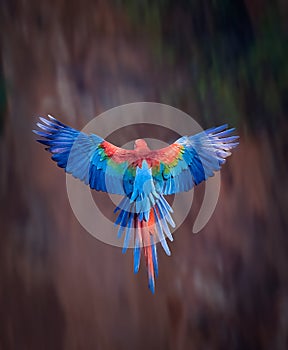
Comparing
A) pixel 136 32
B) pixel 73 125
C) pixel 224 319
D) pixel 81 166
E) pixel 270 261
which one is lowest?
pixel 224 319

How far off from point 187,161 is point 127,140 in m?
0.28

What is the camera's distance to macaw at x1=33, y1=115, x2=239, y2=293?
867 mm

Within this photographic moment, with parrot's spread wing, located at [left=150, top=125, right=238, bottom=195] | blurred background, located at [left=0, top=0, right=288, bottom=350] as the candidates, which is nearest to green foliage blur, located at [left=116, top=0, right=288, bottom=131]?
blurred background, located at [left=0, top=0, right=288, bottom=350]

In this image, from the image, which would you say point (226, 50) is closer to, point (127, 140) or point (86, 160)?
point (127, 140)

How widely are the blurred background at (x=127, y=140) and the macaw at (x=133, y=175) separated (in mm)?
263

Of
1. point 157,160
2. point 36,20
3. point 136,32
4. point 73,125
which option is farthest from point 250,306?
point 36,20

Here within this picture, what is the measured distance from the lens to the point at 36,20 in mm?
1179

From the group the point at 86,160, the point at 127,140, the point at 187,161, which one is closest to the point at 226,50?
the point at 127,140

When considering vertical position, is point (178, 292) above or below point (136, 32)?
below

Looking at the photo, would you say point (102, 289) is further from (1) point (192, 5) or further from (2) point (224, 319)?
(1) point (192, 5)

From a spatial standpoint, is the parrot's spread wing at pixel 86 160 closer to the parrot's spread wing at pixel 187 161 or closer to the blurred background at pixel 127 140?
the parrot's spread wing at pixel 187 161

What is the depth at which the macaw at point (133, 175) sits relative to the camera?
2.85 feet

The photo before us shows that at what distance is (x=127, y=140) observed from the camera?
1165mm

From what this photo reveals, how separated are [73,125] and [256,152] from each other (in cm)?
47
